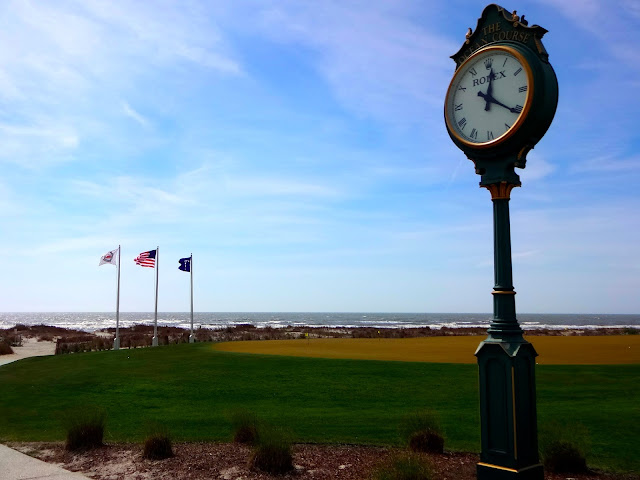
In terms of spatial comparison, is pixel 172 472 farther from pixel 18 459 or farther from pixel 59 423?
pixel 59 423

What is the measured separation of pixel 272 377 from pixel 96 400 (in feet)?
15.5

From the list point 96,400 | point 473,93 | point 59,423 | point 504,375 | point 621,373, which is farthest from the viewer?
point 621,373

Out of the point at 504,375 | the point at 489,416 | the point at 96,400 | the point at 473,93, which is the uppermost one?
the point at 473,93

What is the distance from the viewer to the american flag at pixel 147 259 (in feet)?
102

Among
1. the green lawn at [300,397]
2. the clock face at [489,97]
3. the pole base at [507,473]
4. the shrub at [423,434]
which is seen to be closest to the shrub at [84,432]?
the green lawn at [300,397]

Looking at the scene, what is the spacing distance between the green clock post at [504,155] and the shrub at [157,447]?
14.0 ft

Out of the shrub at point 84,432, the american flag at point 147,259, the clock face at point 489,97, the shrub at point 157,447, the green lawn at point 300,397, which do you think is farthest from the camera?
the american flag at point 147,259

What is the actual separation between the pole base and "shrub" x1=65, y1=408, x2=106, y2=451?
565cm

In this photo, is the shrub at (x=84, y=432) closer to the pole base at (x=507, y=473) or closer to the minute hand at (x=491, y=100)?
the pole base at (x=507, y=473)

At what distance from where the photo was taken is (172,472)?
22.9 ft

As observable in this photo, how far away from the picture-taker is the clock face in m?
6.11

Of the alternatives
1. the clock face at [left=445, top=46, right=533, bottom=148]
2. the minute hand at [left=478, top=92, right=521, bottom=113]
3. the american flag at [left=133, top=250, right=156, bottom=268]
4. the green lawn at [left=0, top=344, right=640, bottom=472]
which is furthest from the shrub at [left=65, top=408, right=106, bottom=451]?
the american flag at [left=133, top=250, right=156, bottom=268]

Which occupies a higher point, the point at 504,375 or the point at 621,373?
the point at 504,375

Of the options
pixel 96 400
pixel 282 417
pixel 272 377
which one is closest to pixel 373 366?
pixel 272 377
